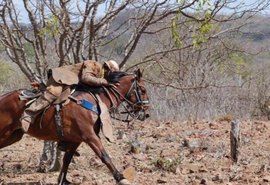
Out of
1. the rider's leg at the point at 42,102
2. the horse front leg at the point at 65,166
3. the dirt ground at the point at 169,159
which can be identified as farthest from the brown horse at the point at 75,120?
the dirt ground at the point at 169,159

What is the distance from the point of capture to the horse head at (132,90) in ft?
23.9

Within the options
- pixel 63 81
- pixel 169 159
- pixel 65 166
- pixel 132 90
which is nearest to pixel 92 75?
pixel 63 81

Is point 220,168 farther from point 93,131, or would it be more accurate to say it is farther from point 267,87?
point 267,87

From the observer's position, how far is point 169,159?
8.61m

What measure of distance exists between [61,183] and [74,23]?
242 centimetres

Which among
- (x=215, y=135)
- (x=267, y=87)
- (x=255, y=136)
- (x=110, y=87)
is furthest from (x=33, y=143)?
(x=267, y=87)

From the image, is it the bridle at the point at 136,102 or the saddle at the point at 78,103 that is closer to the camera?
the saddle at the point at 78,103

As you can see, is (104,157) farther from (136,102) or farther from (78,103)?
(136,102)

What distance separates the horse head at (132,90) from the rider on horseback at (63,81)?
0.20m

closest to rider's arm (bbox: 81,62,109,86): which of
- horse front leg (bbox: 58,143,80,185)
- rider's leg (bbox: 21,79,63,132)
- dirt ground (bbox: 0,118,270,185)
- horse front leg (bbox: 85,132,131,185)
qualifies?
rider's leg (bbox: 21,79,63,132)

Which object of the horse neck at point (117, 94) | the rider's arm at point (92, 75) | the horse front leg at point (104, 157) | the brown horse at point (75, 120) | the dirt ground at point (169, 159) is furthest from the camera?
the dirt ground at point (169, 159)

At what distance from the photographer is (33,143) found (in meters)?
12.5

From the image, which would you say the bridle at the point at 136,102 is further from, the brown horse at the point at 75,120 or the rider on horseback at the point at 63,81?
the rider on horseback at the point at 63,81

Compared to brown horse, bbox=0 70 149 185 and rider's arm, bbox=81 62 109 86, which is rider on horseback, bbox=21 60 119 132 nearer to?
rider's arm, bbox=81 62 109 86
